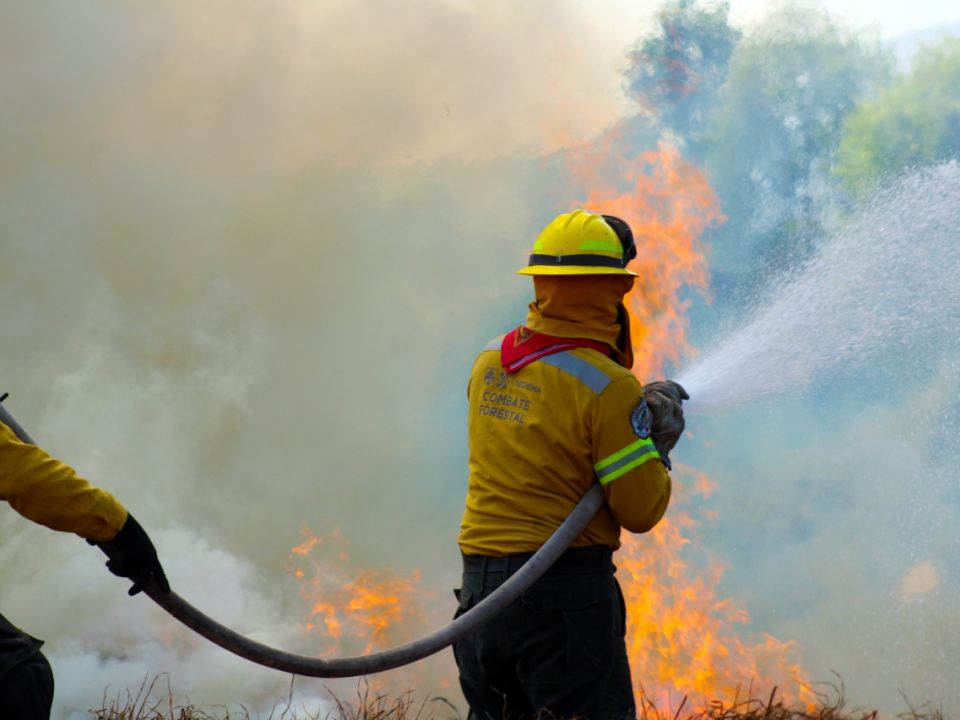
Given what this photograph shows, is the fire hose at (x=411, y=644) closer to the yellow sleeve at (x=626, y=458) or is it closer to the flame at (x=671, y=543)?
the yellow sleeve at (x=626, y=458)

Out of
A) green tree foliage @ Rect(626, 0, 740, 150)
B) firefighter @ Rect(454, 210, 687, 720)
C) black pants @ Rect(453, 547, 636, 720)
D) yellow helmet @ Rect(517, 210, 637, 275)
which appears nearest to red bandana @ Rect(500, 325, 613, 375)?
firefighter @ Rect(454, 210, 687, 720)

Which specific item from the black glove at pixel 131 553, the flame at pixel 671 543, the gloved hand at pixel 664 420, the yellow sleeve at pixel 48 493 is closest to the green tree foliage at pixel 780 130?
the flame at pixel 671 543

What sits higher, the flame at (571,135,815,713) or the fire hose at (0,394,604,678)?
the flame at (571,135,815,713)

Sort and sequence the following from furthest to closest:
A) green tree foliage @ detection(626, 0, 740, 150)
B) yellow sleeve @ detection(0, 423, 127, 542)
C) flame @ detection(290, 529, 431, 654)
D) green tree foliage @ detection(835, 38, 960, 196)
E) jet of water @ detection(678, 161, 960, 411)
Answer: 1. green tree foliage @ detection(835, 38, 960, 196)
2. green tree foliage @ detection(626, 0, 740, 150)
3. flame @ detection(290, 529, 431, 654)
4. jet of water @ detection(678, 161, 960, 411)
5. yellow sleeve @ detection(0, 423, 127, 542)

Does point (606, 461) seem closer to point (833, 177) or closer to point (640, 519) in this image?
point (640, 519)

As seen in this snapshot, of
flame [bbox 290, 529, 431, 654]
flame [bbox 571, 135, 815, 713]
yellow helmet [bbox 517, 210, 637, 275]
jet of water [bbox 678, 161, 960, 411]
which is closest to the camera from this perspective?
yellow helmet [bbox 517, 210, 637, 275]

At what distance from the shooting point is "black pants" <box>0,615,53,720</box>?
3.22 meters

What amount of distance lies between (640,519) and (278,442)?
8733 mm

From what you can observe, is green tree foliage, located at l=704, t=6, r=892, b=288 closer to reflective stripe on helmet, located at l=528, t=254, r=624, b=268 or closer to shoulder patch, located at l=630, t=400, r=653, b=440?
reflective stripe on helmet, located at l=528, t=254, r=624, b=268

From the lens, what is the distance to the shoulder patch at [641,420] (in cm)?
381

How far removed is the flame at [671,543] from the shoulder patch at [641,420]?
524 centimetres

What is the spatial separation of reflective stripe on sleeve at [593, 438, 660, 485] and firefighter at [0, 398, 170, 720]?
1.49 metres

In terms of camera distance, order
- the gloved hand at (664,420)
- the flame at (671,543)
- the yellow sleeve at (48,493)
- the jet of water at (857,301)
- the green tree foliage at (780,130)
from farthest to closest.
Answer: the green tree foliage at (780,130) < the flame at (671,543) < the jet of water at (857,301) < the gloved hand at (664,420) < the yellow sleeve at (48,493)

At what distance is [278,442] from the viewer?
Result: 12.1 metres
